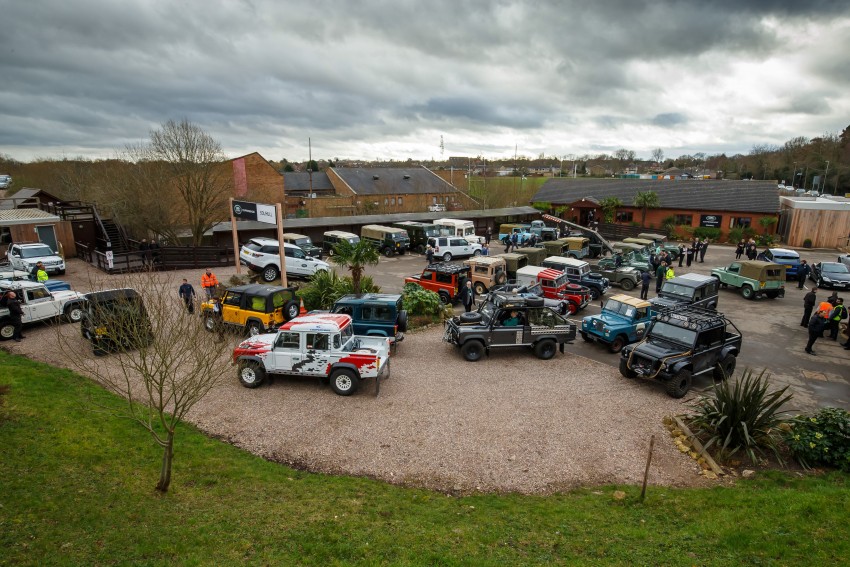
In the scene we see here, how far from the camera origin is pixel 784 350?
629 inches

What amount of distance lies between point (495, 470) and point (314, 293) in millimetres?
11394

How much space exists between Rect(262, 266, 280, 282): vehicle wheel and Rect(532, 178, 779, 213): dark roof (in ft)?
114

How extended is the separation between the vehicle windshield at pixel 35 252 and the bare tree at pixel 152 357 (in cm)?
1013

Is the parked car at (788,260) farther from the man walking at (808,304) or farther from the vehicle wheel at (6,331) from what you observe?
the vehicle wheel at (6,331)

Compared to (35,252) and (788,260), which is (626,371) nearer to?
(788,260)

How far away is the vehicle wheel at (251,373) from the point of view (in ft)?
40.6

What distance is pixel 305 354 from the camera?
12250 millimetres

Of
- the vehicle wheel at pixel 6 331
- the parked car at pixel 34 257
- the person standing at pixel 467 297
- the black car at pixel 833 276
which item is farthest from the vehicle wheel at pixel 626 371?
the parked car at pixel 34 257

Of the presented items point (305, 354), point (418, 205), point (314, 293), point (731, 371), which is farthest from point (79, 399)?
point (418, 205)

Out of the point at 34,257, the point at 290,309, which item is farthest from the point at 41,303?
the point at 34,257

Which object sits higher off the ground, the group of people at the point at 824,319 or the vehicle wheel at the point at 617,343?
the group of people at the point at 824,319

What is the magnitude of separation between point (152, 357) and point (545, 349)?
11.3 m

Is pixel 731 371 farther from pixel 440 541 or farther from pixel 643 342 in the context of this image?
pixel 440 541

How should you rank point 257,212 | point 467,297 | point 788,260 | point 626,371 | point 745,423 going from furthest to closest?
1. point 788,260
2. point 257,212
3. point 467,297
4. point 626,371
5. point 745,423
